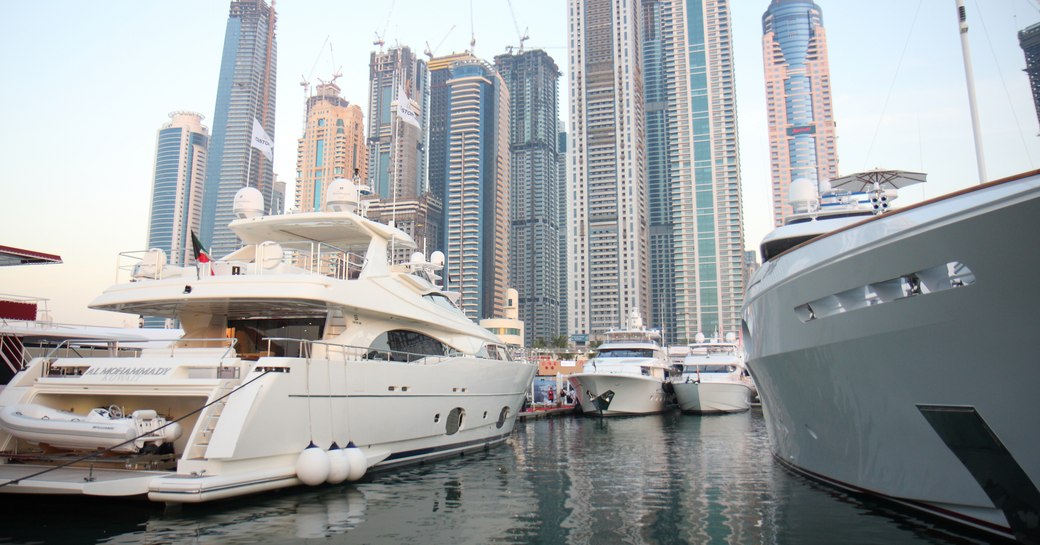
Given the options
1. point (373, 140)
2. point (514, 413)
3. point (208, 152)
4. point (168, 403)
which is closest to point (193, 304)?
point (168, 403)

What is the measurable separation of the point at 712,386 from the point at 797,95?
125203mm

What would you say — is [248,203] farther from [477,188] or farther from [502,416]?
[477,188]

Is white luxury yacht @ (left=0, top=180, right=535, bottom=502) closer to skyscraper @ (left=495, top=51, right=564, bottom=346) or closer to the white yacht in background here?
the white yacht in background

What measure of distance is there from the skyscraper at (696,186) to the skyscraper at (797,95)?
134 ft

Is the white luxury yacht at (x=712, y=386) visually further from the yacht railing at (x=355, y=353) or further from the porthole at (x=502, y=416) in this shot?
the yacht railing at (x=355, y=353)

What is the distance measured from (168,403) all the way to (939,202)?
1020 centimetres

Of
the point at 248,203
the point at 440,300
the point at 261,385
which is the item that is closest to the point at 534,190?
the point at 440,300

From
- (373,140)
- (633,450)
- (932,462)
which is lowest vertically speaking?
(633,450)

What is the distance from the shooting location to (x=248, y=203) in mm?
12930

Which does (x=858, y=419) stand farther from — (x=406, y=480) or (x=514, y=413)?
(x=514, y=413)

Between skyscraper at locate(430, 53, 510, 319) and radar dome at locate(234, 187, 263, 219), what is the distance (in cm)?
7927

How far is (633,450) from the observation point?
15445mm

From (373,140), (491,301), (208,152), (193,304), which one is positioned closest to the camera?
(193,304)

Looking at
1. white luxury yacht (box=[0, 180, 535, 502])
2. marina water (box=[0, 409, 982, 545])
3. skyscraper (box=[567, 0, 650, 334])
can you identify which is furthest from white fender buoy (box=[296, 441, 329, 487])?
skyscraper (box=[567, 0, 650, 334])
